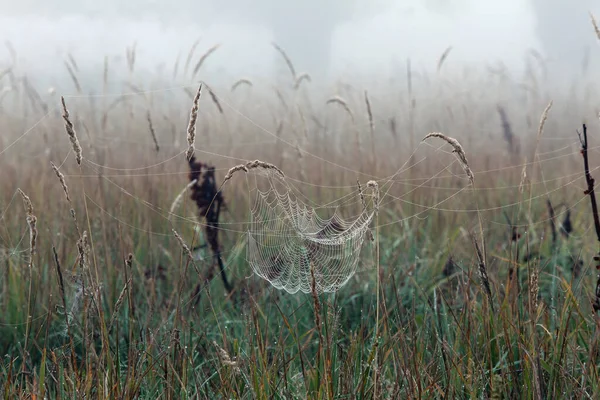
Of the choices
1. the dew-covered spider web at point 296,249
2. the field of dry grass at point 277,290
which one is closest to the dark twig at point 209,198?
the field of dry grass at point 277,290

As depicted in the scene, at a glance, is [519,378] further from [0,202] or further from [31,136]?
[31,136]

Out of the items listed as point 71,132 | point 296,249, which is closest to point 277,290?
point 296,249

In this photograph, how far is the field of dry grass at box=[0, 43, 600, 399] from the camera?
2.49 m

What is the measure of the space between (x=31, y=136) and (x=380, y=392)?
7189 mm

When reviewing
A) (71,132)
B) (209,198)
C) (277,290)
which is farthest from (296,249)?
(71,132)

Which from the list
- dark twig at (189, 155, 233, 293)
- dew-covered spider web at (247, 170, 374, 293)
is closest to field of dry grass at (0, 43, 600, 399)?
dark twig at (189, 155, 233, 293)

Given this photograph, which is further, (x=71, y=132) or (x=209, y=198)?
(x=209, y=198)

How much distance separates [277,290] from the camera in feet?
13.2

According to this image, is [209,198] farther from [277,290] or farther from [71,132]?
[71,132]

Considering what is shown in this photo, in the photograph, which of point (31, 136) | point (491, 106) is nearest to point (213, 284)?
point (31, 136)

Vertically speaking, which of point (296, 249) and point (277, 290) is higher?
point (296, 249)

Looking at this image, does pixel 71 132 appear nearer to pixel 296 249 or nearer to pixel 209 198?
pixel 209 198

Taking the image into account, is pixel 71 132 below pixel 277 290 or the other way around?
the other way around

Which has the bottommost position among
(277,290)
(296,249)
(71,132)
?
(277,290)
